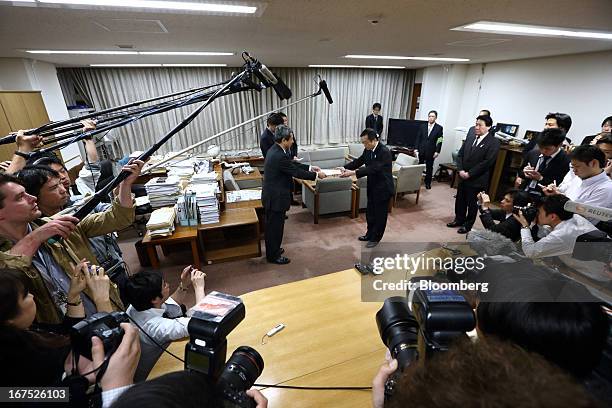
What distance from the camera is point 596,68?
3.87m

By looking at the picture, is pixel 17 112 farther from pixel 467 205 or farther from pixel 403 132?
pixel 403 132

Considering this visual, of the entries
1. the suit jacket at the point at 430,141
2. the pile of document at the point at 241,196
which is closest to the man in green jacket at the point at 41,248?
the pile of document at the point at 241,196

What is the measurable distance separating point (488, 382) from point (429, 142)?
5.84 meters

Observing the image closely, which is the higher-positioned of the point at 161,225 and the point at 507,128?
the point at 507,128

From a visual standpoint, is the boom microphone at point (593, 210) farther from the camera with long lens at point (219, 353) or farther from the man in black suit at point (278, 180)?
the man in black suit at point (278, 180)

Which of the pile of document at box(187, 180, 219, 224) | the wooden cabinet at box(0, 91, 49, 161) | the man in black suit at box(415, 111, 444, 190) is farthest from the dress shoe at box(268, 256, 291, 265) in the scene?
the man in black suit at box(415, 111, 444, 190)

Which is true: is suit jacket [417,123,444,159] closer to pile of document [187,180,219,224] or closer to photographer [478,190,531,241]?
photographer [478,190,531,241]

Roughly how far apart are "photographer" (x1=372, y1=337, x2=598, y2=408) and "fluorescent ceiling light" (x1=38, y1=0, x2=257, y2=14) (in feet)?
6.79

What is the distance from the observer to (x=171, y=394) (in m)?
0.42

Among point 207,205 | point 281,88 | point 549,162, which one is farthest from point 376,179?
point 281,88

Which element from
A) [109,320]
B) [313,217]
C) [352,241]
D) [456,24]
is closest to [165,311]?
[109,320]

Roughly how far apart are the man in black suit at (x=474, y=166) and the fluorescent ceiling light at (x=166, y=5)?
3099mm

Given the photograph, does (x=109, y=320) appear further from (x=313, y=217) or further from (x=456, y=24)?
(x=313, y=217)

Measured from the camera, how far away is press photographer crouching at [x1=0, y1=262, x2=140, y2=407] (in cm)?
66
